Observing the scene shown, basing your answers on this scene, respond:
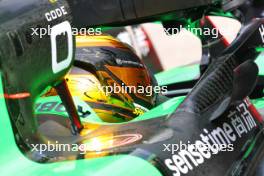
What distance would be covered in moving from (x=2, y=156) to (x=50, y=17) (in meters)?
0.27

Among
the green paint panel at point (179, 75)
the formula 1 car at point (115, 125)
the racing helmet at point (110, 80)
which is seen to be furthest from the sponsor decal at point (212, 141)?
the green paint panel at point (179, 75)

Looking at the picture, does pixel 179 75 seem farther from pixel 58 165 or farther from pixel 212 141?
pixel 58 165

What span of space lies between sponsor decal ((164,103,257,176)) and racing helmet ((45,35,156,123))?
343mm

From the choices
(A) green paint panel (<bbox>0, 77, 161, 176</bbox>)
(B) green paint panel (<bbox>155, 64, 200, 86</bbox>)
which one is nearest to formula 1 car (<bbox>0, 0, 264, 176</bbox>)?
(A) green paint panel (<bbox>0, 77, 161, 176</bbox>)

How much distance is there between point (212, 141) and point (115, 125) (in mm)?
206

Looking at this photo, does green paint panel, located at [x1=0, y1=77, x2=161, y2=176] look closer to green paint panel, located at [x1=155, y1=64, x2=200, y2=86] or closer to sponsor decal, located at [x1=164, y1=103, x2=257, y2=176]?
sponsor decal, located at [x1=164, y1=103, x2=257, y2=176]

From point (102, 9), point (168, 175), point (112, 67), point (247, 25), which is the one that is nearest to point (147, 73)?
point (112, 67)

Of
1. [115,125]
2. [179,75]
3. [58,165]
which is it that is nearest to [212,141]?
[115,125]

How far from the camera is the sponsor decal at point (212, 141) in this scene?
1212 millimetres

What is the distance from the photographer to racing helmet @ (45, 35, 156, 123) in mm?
Result: 1639

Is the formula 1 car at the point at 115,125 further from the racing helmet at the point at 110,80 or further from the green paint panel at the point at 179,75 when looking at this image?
the green paint panel at the point at 179,75

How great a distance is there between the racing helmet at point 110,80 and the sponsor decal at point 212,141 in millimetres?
343

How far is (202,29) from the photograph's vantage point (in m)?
1.93

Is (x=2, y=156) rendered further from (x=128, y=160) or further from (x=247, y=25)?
(x=247, y=25)
